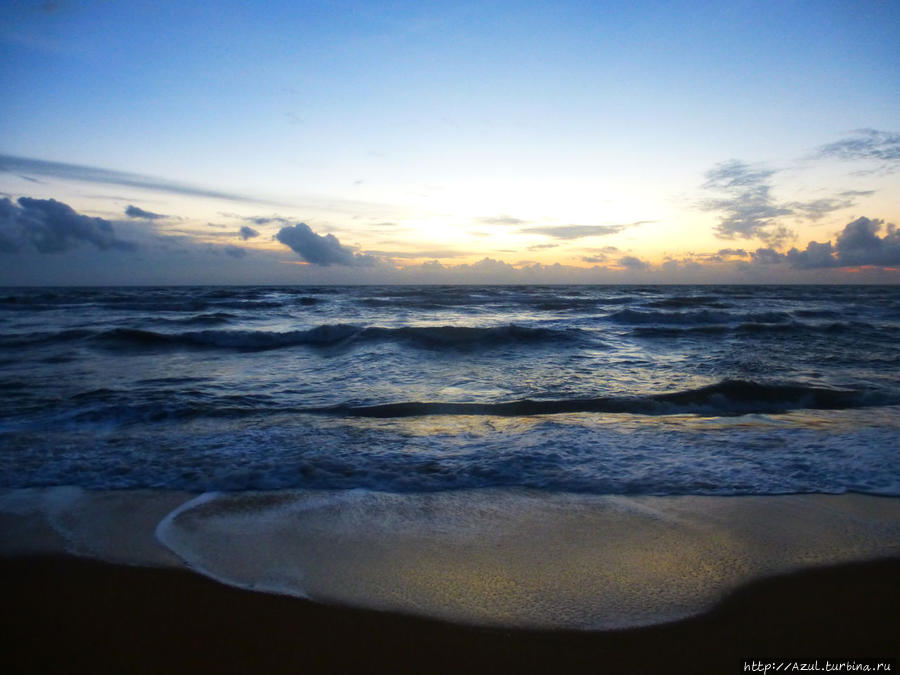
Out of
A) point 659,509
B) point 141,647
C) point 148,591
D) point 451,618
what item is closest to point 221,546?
point 148,591

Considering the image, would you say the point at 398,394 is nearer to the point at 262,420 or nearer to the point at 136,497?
the point at 262,420

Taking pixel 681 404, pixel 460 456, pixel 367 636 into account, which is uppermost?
pixel 681 404

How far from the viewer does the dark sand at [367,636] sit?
85.9 inches

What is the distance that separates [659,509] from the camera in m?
3.76

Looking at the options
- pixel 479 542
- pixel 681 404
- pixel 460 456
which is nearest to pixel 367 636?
pixel 479 542

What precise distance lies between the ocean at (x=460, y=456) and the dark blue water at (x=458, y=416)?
4 cm

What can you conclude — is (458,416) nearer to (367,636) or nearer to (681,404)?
(681,404)

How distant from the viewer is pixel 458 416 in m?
6.71

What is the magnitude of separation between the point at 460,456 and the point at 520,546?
186 centimetres

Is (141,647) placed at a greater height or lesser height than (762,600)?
lesser

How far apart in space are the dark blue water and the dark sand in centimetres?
155

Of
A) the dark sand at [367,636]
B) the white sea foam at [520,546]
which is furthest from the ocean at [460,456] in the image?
the dark sand at [367,636]

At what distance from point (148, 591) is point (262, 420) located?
3.79m

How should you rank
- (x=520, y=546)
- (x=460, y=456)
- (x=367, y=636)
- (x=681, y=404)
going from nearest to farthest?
(x=367, y=636) < (x=520, y=546) < (x=460, y=456) < (x=681, y=404)
